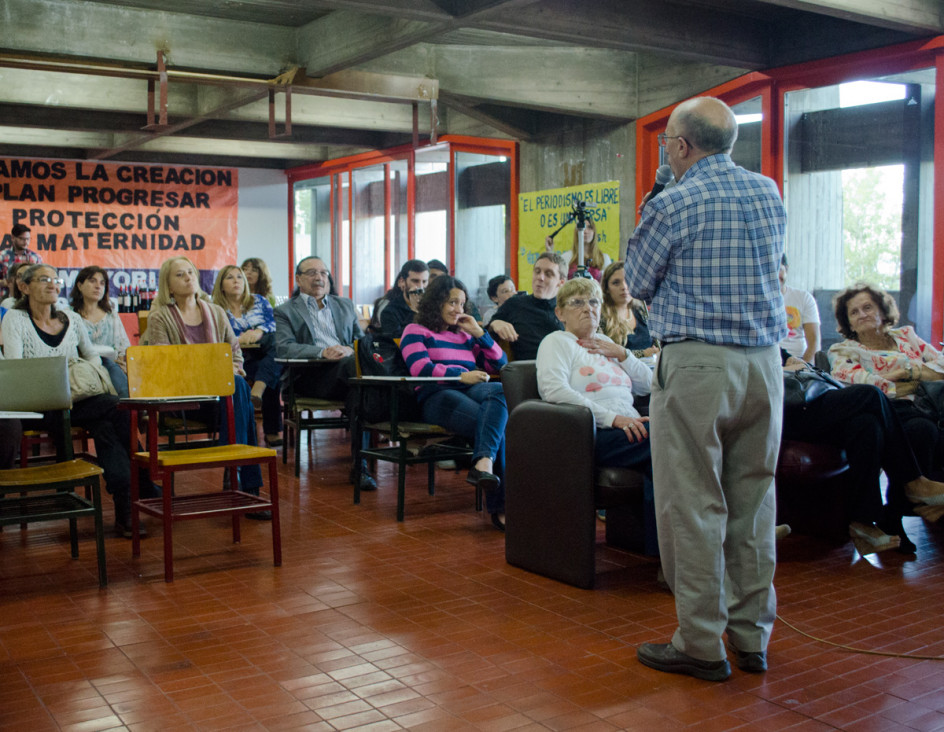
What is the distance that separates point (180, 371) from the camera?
4.41 m

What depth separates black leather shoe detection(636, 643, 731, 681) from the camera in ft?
9.41

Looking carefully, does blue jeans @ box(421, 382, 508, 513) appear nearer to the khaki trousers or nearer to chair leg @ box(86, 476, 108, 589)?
chair leg @ box(86, 476, 108, 589)

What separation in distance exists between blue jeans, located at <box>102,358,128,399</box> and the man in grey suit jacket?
1.22 metres

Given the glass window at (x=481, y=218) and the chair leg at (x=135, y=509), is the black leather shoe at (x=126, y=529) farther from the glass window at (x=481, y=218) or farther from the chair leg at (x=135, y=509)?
the glass window at (x=481, y=218)

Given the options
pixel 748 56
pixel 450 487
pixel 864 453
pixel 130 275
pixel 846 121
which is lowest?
pixel 450 487

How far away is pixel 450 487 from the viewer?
235 inches

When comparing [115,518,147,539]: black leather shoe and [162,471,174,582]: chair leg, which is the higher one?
[162,471,174,582]: chair leg

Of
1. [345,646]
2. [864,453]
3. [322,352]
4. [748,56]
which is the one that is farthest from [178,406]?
[748,56]

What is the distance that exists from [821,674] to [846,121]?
486 centimetres

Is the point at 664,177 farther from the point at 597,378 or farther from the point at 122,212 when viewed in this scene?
the point at 122,212

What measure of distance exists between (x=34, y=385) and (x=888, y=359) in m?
3.95

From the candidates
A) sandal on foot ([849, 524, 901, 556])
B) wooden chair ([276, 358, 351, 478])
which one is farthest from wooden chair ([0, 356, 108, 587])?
sandal on foot ([849, 524, 901, 556])

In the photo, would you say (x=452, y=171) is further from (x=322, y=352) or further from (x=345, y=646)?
(x=345, y=646)

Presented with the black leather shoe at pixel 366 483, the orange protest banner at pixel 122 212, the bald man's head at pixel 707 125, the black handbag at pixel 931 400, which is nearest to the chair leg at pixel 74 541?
the black leather shoe at pixel 366 483
